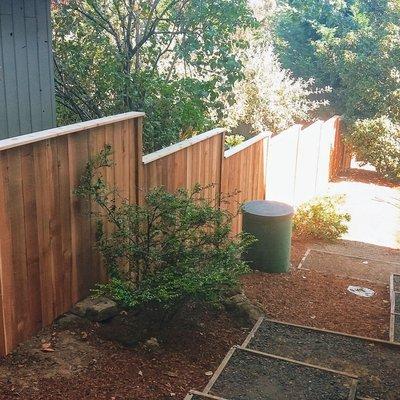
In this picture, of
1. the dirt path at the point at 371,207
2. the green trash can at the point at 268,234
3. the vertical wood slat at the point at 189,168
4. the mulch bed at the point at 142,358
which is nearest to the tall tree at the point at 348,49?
the dirt path at the point at 371,207

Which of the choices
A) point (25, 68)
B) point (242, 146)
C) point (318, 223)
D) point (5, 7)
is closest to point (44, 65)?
point (25, 68)

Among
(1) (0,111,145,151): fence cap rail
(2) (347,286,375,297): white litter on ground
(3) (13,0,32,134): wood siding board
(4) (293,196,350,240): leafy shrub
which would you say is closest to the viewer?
(1) (0,111,145,151): fence cap rail

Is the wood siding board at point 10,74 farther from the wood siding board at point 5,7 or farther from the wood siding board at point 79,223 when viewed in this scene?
the wood siding board at point 79,223

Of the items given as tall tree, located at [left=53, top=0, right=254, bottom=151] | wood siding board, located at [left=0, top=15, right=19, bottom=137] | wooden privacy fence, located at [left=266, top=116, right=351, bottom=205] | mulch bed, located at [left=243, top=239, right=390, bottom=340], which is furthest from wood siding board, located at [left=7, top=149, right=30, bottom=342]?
wooden privacy fence, located at [left=266, top=116, right=351, bottom=205]

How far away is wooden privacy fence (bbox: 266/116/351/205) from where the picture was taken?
9523mm

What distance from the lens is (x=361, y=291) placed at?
6.63m

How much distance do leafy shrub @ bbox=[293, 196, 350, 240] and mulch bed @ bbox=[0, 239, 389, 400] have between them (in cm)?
358

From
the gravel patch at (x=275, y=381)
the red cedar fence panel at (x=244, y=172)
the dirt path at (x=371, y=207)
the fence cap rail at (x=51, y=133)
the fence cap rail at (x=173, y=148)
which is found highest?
the fence cap rail at (x=51, y=133)

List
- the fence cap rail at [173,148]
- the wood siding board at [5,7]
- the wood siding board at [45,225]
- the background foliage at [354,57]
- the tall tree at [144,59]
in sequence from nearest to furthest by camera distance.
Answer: the wood siding board at [45,225], the wood siding board at [5,7], the fence cap rail at [173,148], the tall tree at [144,59], the background foliage at [354,57]

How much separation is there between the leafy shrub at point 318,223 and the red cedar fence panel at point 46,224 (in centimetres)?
523

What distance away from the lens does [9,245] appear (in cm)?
374

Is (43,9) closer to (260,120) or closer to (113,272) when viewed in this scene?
(113,272)

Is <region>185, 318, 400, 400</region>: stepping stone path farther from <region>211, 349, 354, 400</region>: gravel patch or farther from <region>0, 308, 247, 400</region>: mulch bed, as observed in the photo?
<region>0, 308, 247, 400</region>: mulch bed

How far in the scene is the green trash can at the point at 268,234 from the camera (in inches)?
271
